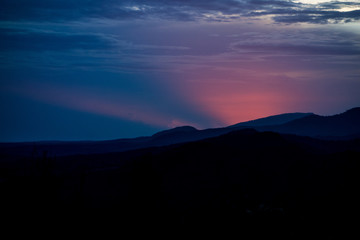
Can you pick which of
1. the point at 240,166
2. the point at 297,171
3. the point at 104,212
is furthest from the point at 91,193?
the point at 297,171

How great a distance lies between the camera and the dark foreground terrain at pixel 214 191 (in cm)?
1712

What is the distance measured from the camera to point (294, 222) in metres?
17.0

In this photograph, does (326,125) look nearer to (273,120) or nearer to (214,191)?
(273,120)

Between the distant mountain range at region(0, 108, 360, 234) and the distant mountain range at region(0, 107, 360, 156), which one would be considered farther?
the distant mountain range at region(0, 107, 360, 156)

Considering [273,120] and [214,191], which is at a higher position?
[273,120]

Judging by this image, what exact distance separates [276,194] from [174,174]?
8512 mm

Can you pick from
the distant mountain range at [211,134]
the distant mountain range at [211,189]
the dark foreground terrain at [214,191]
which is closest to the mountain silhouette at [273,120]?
the distant mountain range at [211,134]

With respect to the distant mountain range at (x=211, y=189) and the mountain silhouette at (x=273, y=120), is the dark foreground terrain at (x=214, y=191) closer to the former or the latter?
the distant mountain range at (x=211, y=189)

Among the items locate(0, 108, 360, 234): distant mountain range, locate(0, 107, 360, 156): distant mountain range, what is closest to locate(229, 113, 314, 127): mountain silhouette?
locate(0, 107, 360, 156): distant mountain range

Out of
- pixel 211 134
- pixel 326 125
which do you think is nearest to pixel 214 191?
pixel 211 134

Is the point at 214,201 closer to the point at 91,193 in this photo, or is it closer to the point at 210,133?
the point at 91,193

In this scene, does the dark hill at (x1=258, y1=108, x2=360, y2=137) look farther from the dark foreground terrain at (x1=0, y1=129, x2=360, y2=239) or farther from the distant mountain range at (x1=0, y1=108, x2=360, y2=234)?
the dark foreground terrain at (x1=0, y1=129, x2=360, y2=239)

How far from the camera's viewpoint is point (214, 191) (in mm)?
27391

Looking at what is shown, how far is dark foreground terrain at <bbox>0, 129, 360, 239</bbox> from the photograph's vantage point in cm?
1712
